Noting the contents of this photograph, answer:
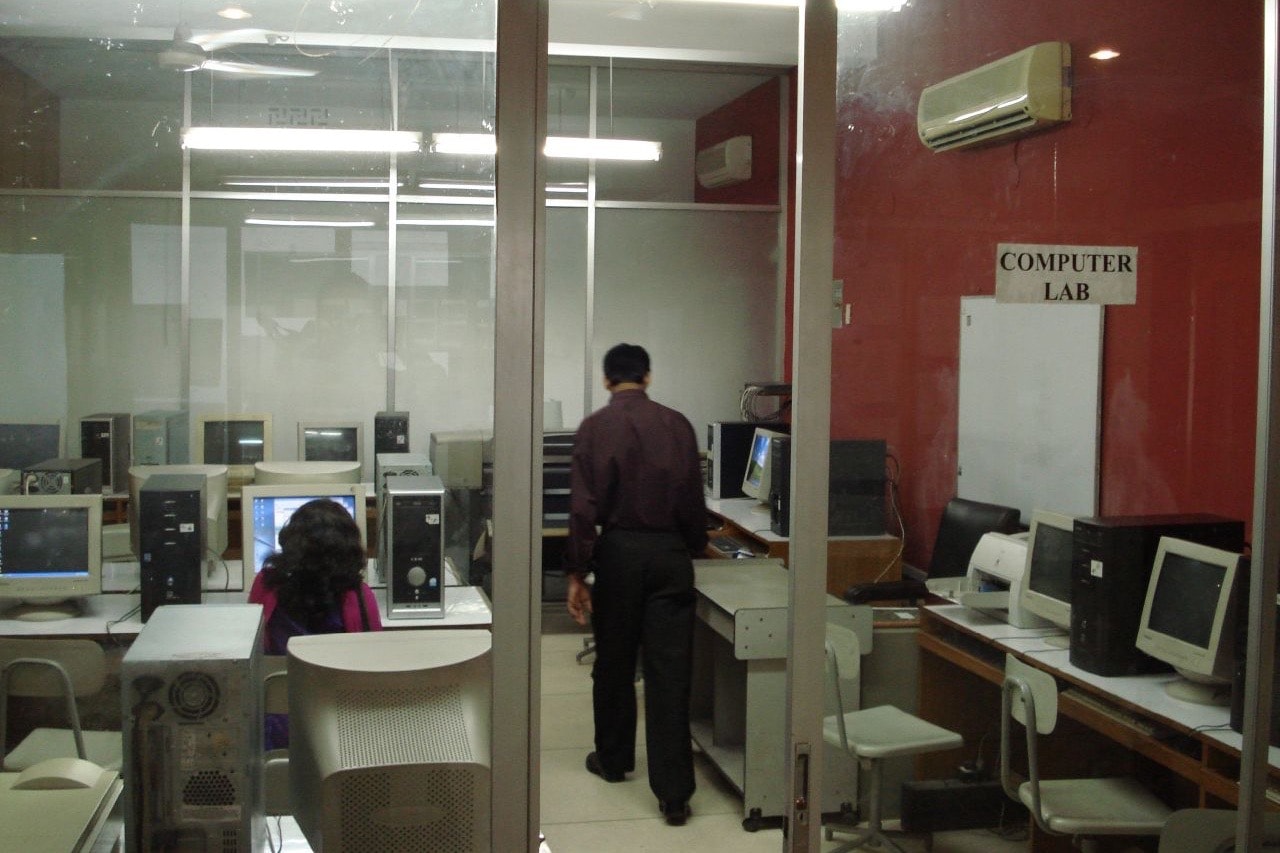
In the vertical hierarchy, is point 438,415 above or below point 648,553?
above

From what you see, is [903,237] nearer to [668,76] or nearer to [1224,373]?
[1224,373]

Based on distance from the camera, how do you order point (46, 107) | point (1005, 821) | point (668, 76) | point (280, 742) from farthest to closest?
point (668, 76) → point (1005, 821) → point (46, 107) → point (280, 742)

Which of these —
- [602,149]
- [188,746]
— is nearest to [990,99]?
[188,746]

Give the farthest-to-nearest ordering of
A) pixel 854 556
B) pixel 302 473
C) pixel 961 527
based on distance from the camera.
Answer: pixel 302 473
pixel 961 527
pixel 854 556

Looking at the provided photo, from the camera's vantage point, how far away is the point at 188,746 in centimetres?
183

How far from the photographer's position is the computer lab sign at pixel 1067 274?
9.76 ft

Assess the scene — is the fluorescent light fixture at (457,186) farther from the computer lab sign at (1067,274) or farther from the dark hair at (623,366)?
the computer lab sign at (1067,274)

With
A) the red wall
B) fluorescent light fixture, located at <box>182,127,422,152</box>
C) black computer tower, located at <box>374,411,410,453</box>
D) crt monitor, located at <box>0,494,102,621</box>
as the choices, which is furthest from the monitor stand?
the red wall

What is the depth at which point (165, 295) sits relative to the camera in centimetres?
416

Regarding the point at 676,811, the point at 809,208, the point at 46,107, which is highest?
the point at 46,107

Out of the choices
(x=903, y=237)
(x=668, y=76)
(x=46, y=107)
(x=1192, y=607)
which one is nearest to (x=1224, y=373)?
(x=1192, y=607)

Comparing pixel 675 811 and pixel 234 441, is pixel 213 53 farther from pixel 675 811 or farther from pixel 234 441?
pixel 675 811

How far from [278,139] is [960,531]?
2.29m

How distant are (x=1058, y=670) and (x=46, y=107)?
2843 mm
